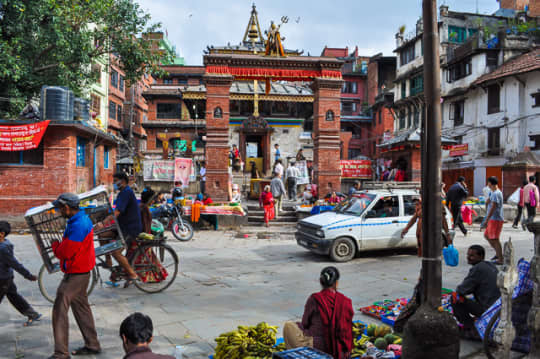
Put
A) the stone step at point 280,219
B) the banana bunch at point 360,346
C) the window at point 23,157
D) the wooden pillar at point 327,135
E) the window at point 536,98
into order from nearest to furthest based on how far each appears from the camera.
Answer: the banana bunch at point 360,346 → the window at point 23,157 → the stone step at point 280,219 → the wooden pillar at point 327,135 → the window at point 536,98

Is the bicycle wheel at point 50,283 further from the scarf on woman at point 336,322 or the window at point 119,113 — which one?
the window at point 119,113

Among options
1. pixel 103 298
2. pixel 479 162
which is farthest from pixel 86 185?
pixel 479 162

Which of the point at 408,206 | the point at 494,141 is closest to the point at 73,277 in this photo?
the point at 408,206

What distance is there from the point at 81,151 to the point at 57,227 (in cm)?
1237

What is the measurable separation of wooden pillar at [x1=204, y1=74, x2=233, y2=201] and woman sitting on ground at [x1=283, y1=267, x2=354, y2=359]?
45.3 ft

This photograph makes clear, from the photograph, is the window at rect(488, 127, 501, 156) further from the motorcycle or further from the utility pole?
the utility pole

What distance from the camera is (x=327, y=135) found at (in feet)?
60.8

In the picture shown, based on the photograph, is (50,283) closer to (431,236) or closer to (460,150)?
(431,236)

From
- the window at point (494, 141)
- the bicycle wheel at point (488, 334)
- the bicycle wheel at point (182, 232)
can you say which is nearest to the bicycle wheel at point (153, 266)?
the bicycle wheel at point (488, 334)

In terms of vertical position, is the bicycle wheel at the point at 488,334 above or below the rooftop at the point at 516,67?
below

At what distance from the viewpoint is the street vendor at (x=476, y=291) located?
494 centimetres

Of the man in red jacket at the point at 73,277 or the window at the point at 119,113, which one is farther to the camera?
the window at the point at 119,113

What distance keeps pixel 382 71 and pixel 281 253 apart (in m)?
42.1

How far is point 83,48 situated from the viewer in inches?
640
